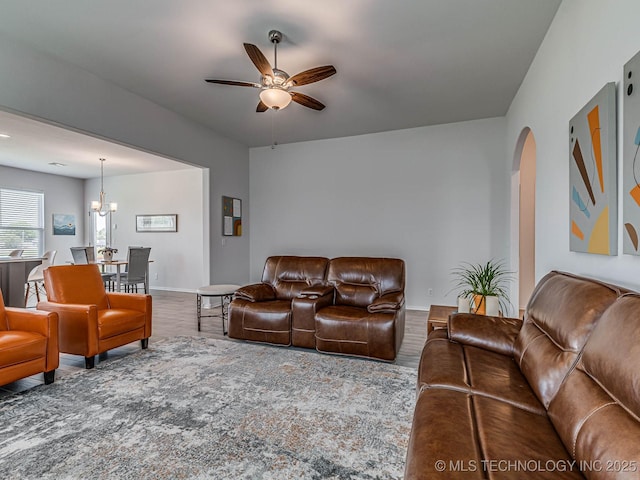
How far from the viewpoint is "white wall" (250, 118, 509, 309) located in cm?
491

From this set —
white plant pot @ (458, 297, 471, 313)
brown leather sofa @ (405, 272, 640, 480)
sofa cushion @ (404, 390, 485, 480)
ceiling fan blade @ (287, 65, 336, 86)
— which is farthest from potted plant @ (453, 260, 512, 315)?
ceiling fan blade @ (287, 65, 336, 86)

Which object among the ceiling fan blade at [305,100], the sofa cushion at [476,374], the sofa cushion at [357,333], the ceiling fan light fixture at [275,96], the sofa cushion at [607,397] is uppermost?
the ceiling fan blade at [305,100]

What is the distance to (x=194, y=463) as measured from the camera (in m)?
1.66

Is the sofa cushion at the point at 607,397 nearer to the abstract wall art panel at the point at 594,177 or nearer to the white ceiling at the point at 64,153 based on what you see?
the abstract wall art panel at the point at 594,177

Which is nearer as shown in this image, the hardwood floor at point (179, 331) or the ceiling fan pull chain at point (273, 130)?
the hardwood floor at point (179, 331)

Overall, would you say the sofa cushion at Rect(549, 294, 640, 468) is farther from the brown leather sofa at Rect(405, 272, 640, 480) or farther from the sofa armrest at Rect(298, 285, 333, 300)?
the sofa armrest at Rect(298, 285, 333, 300)

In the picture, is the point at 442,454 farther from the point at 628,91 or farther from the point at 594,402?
the point at 628,91

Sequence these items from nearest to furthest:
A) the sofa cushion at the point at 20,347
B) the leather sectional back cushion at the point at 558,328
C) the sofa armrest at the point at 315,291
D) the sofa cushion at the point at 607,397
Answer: the sofa cushion at the point at 607,397, the leather sectional back cushion at the point at 558,328, the sofa cushion at the point at 20,347, the sofa armrest at the point at 315,291

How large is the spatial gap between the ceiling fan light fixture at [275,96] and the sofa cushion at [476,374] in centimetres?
230

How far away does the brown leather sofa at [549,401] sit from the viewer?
3.06ft

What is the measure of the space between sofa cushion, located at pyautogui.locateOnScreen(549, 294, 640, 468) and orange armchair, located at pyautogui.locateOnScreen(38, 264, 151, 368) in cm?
326

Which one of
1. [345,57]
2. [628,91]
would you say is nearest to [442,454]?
[628,91]

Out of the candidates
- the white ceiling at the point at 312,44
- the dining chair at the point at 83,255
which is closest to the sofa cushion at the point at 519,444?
the white ceiling at the point at 312,44

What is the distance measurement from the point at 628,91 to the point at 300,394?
252 centimetres
